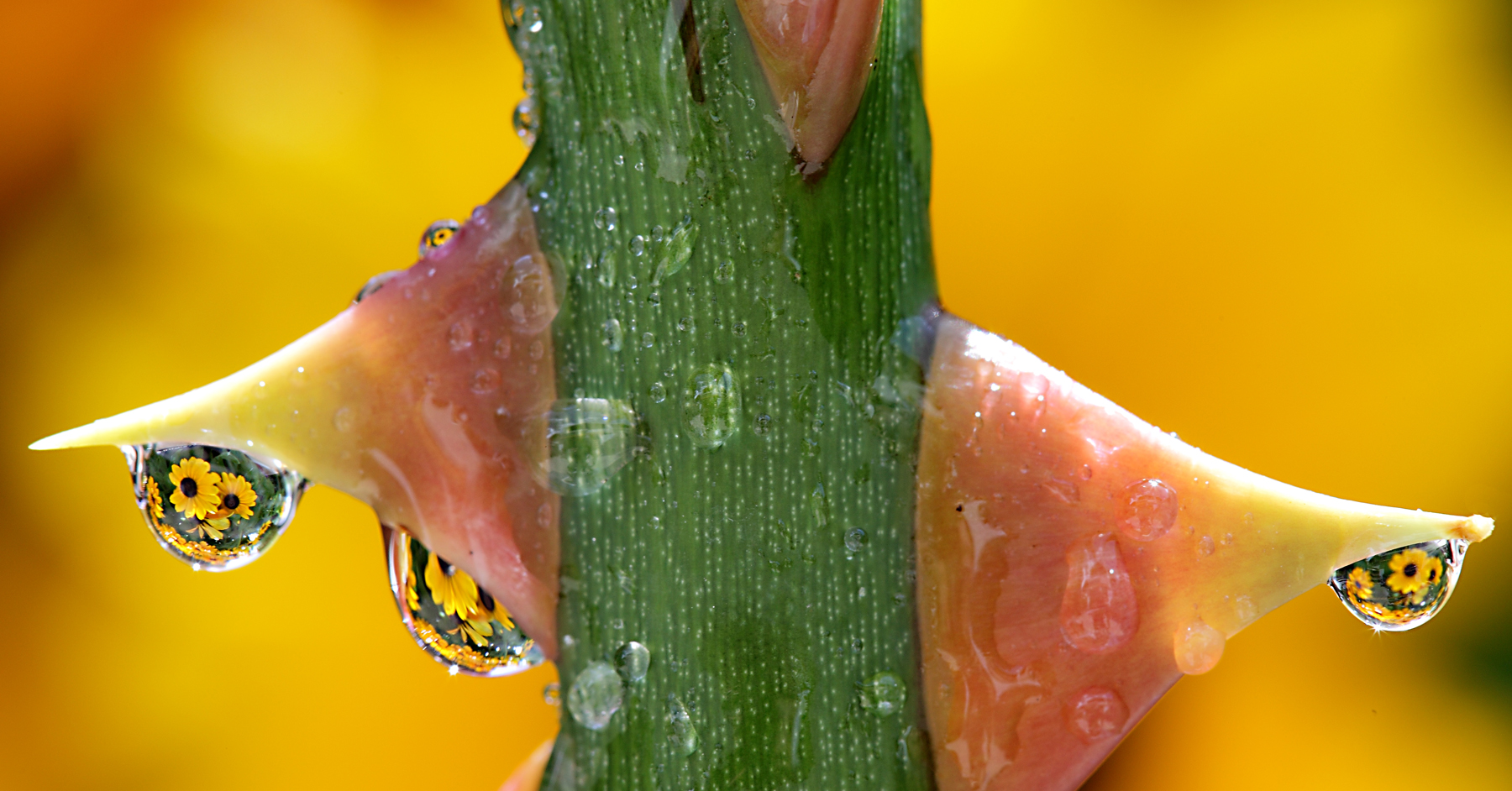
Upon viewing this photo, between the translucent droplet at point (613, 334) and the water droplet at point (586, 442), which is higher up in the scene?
the translucent droplet at point (613, 334)

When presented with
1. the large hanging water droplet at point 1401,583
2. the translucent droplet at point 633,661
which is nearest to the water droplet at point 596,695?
the translucent droplet at point 633,661

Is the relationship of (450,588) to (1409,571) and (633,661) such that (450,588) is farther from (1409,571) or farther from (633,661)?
(1409,571)

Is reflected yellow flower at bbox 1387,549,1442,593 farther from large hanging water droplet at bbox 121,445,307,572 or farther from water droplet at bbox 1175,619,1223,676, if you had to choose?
large hanging water droplet at bbox 121,445,307,572

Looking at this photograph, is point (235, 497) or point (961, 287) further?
point (961, 287)

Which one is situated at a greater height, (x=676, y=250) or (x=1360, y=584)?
(x=676, y=250)

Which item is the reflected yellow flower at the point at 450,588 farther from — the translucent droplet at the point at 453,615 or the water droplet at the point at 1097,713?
the water droplet at the point at 1097,713

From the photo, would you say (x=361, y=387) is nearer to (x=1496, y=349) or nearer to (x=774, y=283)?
(x=774, y=283)

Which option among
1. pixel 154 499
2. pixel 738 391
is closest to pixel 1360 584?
pixel 738 391
